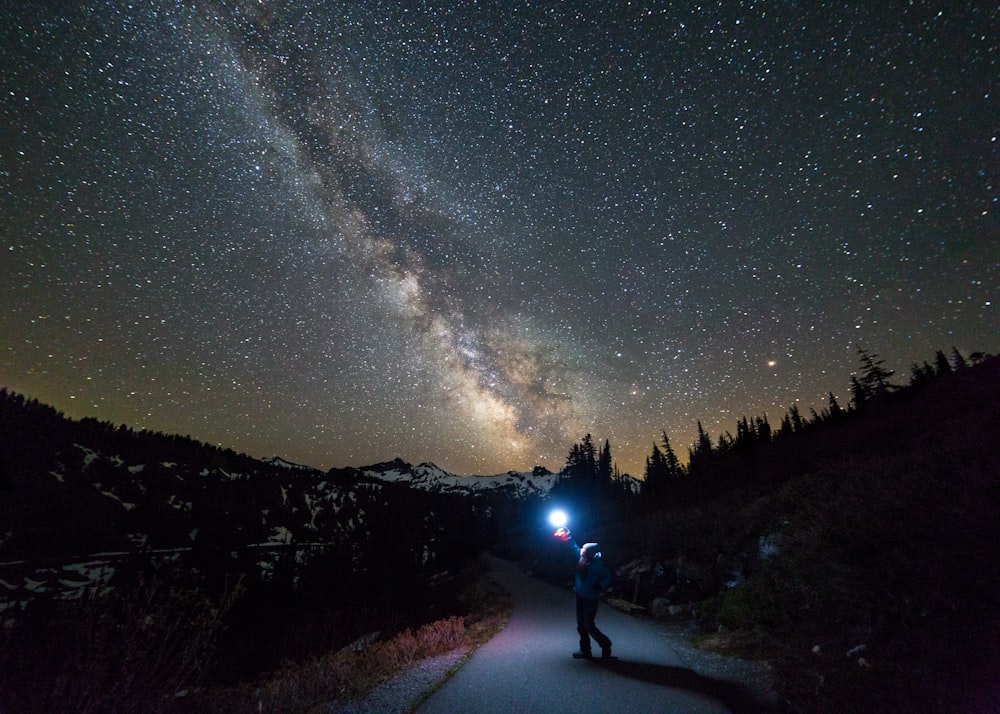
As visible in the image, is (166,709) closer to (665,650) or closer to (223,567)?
(665,650)

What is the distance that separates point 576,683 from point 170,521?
47.9 meters

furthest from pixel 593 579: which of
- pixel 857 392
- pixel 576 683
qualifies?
pixel 857 392

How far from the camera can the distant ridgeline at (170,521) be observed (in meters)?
32.5

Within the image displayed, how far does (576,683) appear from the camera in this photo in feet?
19.9

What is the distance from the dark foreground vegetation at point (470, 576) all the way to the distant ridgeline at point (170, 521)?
8.5 inches

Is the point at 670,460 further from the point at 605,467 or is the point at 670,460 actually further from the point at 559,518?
the point at 559,518

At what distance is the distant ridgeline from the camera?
32469 millimetres

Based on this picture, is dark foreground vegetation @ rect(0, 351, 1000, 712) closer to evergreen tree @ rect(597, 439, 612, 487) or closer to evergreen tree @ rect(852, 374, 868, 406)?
evergreen tree @ rect(852, 374, 868, 406)

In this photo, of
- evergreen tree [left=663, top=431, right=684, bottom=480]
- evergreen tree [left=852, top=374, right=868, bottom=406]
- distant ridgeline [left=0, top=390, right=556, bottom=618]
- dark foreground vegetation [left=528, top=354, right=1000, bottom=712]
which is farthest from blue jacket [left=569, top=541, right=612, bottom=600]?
evergreen tree [left=663, top=431, right=684, bottom=480]

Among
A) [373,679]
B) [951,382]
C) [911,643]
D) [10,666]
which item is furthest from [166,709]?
[951,382]

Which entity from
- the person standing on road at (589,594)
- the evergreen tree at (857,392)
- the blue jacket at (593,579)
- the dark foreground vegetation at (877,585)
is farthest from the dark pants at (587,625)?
the evergreen tree at (857,392)

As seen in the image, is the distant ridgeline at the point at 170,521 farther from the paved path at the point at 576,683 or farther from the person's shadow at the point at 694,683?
the person's shadow at the point at 694,683

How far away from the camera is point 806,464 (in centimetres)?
1845

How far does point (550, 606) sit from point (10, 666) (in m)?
12.6
